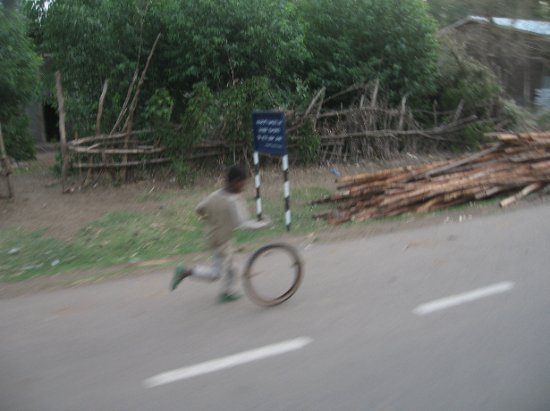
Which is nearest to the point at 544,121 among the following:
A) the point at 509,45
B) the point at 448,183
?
the point at 509,45

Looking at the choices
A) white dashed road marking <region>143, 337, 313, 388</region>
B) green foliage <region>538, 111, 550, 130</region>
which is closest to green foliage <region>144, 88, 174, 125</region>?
white dashed road marking <region>143, 337, 313, 388</region>

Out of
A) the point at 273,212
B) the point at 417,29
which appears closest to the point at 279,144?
the point at 273,212

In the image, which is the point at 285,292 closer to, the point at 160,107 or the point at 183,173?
the point at 183,173

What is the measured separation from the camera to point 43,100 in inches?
800

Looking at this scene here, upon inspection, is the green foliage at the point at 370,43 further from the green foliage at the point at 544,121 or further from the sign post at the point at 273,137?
the sign post at the point at 273,137

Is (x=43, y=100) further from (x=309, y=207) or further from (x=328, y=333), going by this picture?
(x=328, y=333)

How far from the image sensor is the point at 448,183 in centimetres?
1027

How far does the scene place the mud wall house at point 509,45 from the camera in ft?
68.8

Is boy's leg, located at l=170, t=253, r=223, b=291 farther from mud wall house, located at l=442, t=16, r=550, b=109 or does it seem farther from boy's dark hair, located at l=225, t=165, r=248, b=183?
mud wall house, located at l=442, t=16, r=550, b=109

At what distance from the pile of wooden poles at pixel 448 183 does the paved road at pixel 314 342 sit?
298 centimetres

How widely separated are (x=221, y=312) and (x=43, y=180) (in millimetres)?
10762

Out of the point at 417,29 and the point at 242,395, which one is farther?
the point at 417,29

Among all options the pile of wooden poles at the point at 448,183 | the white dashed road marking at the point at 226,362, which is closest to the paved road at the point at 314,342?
the white dashed road marking at the point at 226,362

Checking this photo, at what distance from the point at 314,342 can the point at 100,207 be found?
7.88 metres
